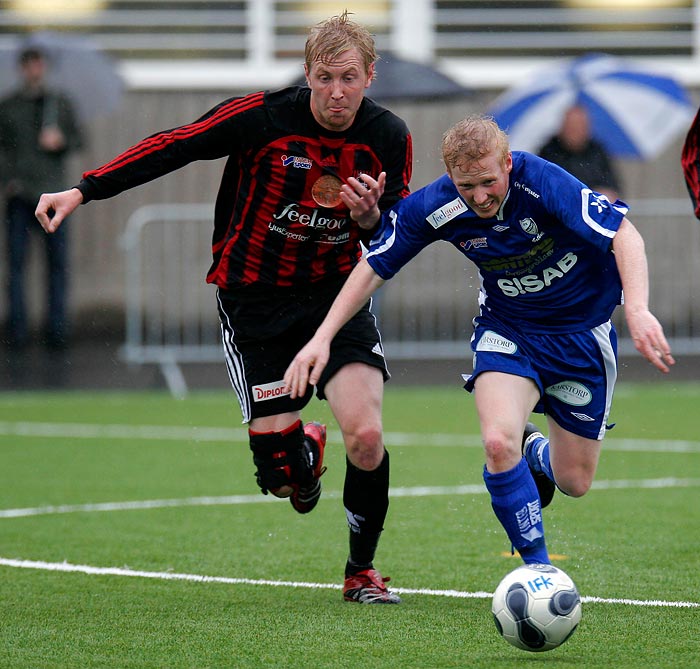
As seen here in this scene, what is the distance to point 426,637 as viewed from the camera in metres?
4.98

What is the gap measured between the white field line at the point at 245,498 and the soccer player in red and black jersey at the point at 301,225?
198cm

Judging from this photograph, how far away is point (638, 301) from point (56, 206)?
2.25m

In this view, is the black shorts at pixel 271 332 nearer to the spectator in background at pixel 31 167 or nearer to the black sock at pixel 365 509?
the black sock at pixel 365 509

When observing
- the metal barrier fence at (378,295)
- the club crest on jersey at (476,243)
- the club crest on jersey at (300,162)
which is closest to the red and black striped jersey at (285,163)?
the club crest on jersey at (300,162)

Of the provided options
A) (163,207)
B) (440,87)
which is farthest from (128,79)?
(440,87)

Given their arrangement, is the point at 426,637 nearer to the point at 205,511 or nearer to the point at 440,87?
the point at 205,511

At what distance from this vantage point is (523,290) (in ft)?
18.1

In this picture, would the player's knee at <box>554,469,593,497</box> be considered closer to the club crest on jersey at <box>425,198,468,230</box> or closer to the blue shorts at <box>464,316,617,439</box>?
the blue shorts at <box>464,316,617,439</box>

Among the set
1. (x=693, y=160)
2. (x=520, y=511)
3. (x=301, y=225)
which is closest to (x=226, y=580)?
(x=301, y=225)

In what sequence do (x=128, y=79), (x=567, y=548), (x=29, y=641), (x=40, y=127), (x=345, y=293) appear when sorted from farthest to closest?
(x=128, y=79) < (x=40, y=127) < (x=567, y=548) < (x=345, y=293) < (x=29, y=641)

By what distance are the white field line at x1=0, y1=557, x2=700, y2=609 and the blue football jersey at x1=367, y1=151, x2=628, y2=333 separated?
3.47ft

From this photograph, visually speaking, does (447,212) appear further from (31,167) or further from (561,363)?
(31,167)

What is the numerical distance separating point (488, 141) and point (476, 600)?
5.82 ft

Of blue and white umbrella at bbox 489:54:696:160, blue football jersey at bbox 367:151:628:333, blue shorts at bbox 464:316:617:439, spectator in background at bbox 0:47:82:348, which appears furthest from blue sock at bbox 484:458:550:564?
spectator in background at bbox 0:47:82:348
